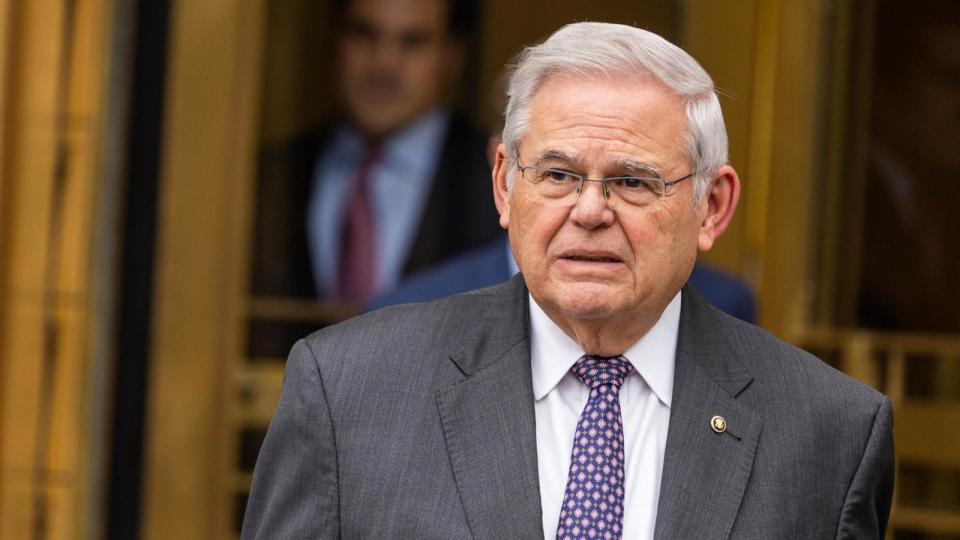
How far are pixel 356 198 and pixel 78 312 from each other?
97 cm

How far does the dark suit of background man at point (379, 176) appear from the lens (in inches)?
187

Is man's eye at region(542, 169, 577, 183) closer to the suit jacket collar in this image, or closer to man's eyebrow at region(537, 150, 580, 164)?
man's eyebrow at region(537, 150, 580, 164)

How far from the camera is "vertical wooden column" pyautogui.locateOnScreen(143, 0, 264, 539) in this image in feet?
15.0

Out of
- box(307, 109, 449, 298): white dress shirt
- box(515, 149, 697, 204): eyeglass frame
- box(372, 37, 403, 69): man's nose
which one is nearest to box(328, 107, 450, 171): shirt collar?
box(307, 109, 449, 298): white dress shirt

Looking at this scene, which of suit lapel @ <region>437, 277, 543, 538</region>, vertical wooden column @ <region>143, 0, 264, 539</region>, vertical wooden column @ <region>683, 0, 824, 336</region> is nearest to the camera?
suit lapel @ <region>437, 277, 543, 538</region>

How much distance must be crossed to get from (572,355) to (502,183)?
31 cm

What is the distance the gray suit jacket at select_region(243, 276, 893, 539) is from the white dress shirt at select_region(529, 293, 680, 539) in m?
0.03

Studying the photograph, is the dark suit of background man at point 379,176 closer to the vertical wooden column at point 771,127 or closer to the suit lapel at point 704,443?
the vertical wooden column at point 771,127

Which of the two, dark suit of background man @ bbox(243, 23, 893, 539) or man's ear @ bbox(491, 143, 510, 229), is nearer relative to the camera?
dark suit of background man @ bbox(243, 23, 893, 539)

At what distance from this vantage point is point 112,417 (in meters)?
4.49

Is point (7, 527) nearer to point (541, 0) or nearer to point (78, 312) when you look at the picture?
point (78, 312)

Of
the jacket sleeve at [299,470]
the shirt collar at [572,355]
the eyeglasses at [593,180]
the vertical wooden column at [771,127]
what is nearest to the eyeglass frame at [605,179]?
the eyeglasses at [593,180]

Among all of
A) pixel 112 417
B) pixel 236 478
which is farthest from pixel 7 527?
pixel 236 478

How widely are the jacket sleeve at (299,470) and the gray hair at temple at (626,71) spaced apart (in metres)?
0.48
